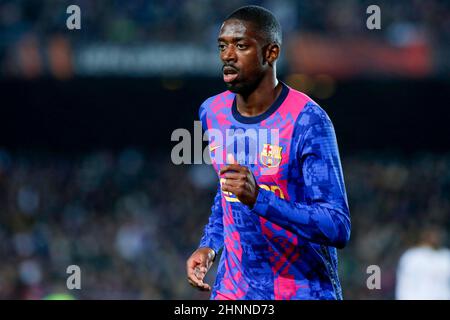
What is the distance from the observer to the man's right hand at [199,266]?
4527 millimetres

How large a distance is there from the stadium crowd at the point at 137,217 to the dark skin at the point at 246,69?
30.1 ft

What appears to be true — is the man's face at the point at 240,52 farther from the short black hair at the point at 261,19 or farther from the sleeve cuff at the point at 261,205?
the sleeve cuff at the point at 261,205

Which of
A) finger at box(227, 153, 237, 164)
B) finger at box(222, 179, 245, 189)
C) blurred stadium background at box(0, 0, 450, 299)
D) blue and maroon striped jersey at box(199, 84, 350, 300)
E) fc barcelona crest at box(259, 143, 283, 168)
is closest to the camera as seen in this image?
finger at box(222, 179, 245, 189)

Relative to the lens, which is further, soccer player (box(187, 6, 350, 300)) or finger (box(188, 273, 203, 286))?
finger (box(188, 273, 203, 286))

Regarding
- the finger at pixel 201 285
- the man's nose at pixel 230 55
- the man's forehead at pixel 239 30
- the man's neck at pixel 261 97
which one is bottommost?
the finger at pixel 201 285

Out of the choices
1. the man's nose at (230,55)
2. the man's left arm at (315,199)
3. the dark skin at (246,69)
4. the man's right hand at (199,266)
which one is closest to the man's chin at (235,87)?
the dark skin at (246,69)

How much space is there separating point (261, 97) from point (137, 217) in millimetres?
12059

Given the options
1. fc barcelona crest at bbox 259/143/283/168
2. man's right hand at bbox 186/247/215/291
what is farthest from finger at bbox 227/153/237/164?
man's right hand at bbox 186/247/215/291

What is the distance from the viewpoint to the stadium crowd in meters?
14.4

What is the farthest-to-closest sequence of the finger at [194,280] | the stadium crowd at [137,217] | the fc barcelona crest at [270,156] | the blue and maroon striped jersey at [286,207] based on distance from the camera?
the stadium crowd at [137,217], the finger at [194,280], the fc barcelona crest at [270,156], the blue and maroon striped jersey at [286,207]

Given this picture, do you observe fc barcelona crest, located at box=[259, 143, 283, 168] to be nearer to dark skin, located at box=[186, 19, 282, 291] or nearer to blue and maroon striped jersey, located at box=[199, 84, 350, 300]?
blue and maroon striped jersey, located at box=[199, 84, 350, 300]

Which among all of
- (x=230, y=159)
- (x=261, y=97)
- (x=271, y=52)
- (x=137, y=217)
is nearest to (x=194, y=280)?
(x=230, y=159)

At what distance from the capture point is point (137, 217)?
1645 centimetres

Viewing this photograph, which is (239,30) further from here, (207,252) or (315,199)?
(207,252)
